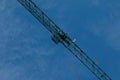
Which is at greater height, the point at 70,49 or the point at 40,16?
the point at 40,16

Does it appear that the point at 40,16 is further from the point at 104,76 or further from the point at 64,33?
the point at 104,76

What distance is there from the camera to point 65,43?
106125 mm

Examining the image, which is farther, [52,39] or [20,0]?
[20,0]

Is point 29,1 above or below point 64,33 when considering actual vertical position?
above

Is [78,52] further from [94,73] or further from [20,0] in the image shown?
[20,0]

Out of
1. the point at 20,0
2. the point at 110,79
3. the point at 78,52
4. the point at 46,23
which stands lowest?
the point at 110,79

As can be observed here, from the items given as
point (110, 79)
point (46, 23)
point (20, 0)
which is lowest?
point (110, 79)

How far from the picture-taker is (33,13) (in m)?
108

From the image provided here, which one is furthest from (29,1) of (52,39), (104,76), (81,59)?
(104,76)

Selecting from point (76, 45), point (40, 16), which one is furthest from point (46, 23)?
point (76, 45)

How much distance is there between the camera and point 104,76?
111 meters

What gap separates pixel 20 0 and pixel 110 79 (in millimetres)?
28549

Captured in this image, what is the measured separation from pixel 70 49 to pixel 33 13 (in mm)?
12113

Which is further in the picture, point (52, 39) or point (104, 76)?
point (104, 76)
